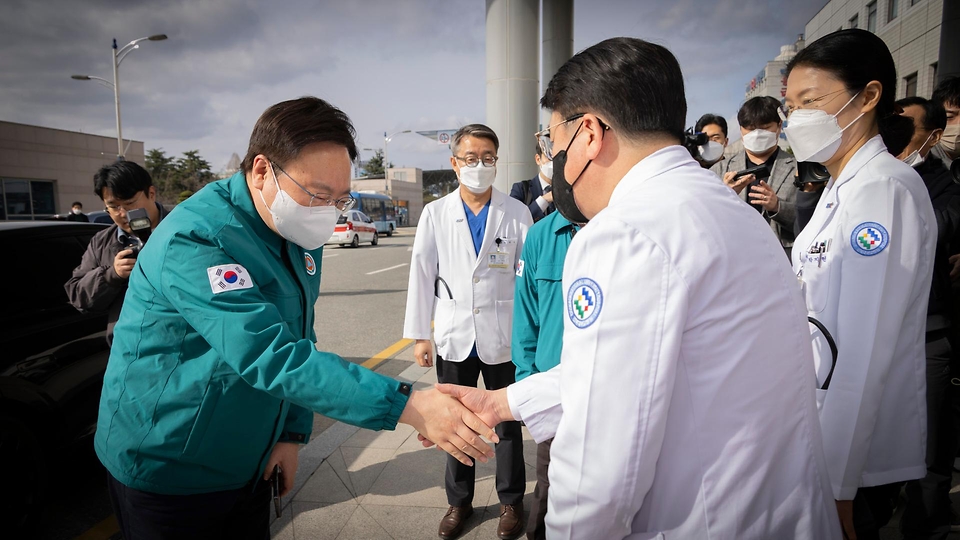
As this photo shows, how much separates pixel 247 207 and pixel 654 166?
1249 millimetres

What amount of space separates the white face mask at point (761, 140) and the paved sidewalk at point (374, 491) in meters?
2.65

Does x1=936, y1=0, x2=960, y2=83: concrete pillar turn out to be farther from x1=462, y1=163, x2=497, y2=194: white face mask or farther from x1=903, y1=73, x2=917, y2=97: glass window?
x1=903, y1=73, x2=917, y2=97: glass window

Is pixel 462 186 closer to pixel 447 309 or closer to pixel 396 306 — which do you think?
pixel 447 309

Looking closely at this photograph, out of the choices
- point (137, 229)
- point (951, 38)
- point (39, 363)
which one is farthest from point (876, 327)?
Result: point (951, 38)

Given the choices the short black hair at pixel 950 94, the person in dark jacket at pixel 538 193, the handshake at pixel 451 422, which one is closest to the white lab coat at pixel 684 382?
the handshake at pixel 451 422

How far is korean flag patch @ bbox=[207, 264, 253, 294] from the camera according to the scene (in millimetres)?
1466

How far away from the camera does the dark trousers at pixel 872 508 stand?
5.84 feet

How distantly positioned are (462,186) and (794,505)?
104 inches

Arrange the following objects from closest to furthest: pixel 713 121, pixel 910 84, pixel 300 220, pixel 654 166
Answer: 1. pixel 654 166
2. pixel 300 220
3. pixel 713 121
4. pixel 910 84

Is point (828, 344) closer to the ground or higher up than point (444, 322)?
higher up

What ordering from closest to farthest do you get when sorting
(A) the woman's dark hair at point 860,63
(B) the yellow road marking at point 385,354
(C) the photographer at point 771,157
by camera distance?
(A) the woman's dark hair at point 860,63
(C) the photographer at point 771,157
(B) the yellow road marking at point 385,354

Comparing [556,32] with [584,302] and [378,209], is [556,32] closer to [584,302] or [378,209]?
[584,302]

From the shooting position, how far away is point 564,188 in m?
1.48

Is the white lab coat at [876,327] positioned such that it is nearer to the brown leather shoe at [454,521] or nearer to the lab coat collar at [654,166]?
the lab coat collar at [654,166]
